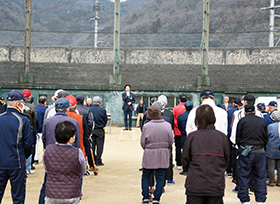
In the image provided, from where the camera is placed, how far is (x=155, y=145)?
7.10m

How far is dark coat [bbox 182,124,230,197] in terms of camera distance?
15.9 ft

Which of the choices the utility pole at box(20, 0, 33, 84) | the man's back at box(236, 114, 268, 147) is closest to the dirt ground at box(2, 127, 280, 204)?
the man's back at box(236, 114, 268, 147)

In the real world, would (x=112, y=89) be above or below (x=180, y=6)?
below

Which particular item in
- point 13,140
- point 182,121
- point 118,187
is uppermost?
point 13,140

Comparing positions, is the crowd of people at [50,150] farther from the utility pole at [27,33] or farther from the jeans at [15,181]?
the utility pole at [27,33]

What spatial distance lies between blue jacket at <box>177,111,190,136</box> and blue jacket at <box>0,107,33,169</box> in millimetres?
4980

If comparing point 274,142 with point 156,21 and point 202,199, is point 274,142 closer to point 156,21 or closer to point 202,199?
point 202,199

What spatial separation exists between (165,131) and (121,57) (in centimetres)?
2221

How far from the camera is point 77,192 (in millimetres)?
4867

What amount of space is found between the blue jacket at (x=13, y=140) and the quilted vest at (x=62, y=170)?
1.23m

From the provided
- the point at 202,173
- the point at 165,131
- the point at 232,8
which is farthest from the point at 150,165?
the point at 232,8

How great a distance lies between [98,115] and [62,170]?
18.4ft

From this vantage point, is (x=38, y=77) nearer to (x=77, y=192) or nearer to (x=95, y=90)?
(x=95, y=90)

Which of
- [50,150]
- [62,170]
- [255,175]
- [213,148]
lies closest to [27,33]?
[255,175]
